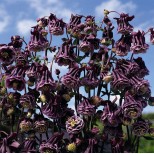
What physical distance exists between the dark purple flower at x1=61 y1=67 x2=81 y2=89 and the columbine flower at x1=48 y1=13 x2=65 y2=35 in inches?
23.4

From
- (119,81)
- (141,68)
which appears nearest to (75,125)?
(119,81)

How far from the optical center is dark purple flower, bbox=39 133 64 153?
4434mm

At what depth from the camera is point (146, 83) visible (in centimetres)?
463

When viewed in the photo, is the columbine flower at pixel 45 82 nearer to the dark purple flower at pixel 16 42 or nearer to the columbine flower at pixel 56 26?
the columbine flower at pixel 56 26

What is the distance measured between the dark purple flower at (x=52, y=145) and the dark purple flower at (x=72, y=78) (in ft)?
1.55

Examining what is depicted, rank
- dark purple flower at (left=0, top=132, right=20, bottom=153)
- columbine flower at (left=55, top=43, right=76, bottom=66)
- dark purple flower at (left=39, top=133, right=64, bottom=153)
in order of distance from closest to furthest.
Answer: dark purple flower at (left=0, top=132, right=20, bottom=153), dark purple flower at (left=39, top=133, right=64, bottom=153), columbine flower at (left=55, top=43, right=76, bottom=66)

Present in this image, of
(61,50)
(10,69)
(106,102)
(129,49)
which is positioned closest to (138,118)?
(106,102)

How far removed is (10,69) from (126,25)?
1.30 meters

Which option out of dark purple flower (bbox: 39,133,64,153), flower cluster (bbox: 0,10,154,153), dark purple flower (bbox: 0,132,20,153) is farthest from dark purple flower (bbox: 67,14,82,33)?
dark purple flower (bbox: 0,132,20,153)

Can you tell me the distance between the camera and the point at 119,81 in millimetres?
4570

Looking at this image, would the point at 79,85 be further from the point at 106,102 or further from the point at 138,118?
the point at 138,118

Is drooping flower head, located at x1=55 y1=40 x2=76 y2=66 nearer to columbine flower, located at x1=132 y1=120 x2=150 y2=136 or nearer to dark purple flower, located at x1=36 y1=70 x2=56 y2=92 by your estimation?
dark purple flower, located at x1=36 y1=70 x2=56 y2=92

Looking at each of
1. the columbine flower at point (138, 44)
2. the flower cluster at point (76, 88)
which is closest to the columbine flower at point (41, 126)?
the flower cluster at point (76, 88)

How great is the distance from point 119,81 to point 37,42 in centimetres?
93
